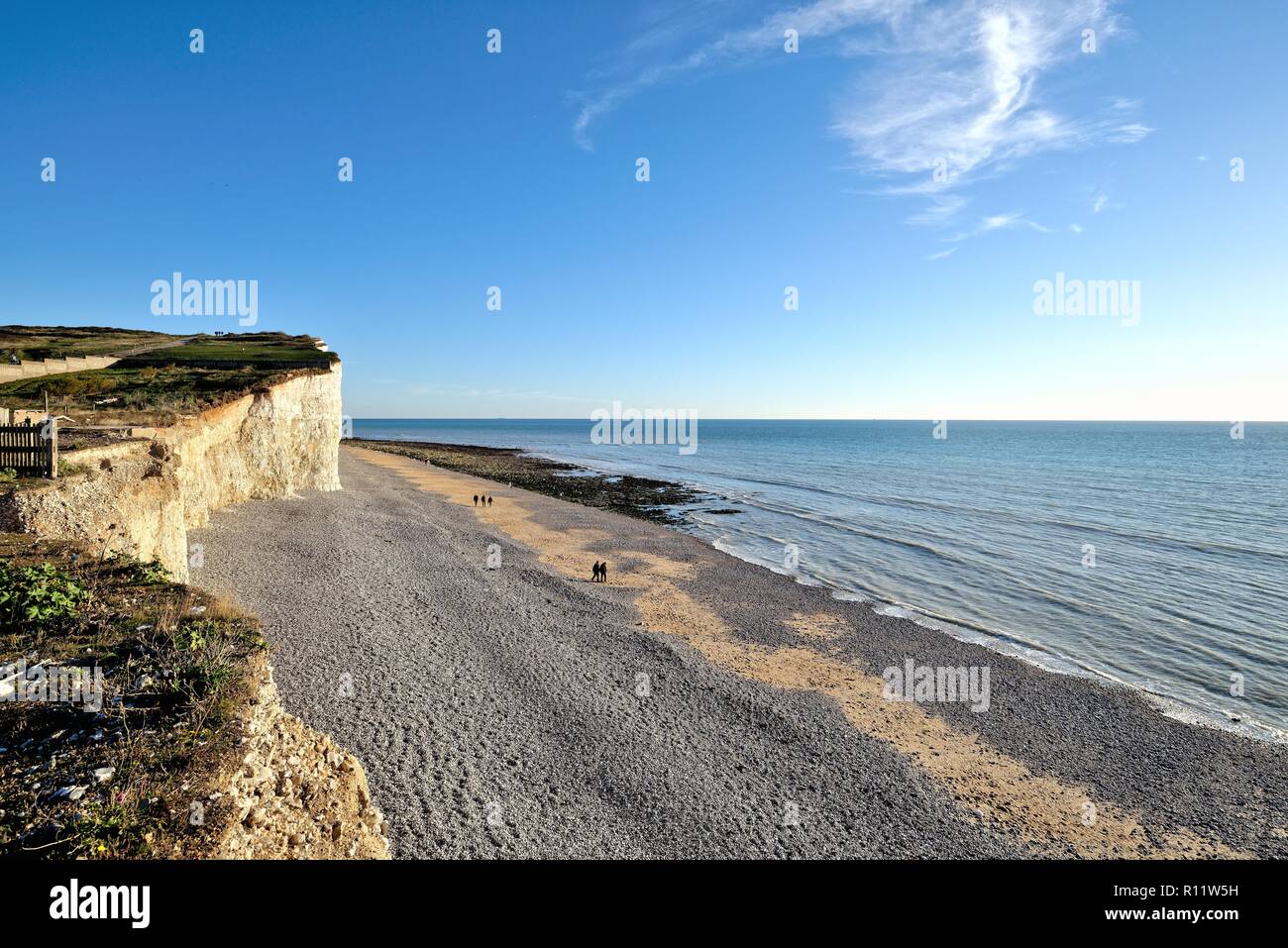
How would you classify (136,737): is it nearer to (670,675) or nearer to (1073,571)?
(670,675)

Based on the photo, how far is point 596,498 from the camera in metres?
52.1

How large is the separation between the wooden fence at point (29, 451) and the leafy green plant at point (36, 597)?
7251 millimetres

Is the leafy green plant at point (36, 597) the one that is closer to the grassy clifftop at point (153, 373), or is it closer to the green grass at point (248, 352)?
the grassy clifftop at point (153, 373)

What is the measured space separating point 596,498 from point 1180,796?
141 feet

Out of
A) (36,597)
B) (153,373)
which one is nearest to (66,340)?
(153,373)

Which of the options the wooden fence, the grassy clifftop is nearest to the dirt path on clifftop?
the wooden fence

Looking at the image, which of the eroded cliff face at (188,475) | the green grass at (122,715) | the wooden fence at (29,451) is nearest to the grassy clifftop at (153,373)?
the eroded cliff face at (188,475)

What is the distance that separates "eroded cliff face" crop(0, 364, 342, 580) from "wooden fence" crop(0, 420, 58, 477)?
82cm

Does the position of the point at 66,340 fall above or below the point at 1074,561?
above

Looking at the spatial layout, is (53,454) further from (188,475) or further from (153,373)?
(153,373)

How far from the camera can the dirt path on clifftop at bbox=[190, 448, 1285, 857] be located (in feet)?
34.6

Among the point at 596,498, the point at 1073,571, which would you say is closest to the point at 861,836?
the point at 1073,571

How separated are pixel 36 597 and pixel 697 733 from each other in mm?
11920

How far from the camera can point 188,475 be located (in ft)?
77.6
